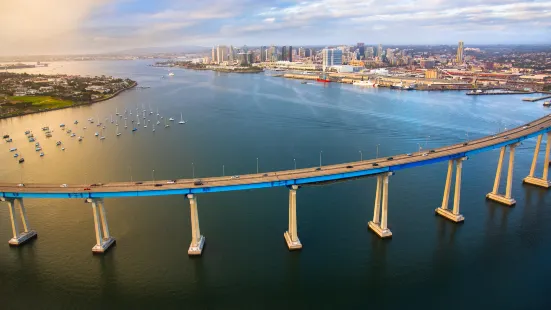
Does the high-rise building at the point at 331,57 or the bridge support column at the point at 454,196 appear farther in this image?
the high-rise building at the point at 331,57

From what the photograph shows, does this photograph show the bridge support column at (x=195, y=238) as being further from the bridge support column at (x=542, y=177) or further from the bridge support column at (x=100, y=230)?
the bridge support column at (x=542, y=177)

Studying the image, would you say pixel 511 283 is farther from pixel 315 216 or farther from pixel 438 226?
pixel 315 216

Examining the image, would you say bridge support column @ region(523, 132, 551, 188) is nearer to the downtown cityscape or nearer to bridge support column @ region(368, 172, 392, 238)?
the downtown cityscape

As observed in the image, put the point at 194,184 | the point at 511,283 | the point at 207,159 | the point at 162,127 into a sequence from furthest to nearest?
1. the point at 162,127
2. the point at 207,159
3. the point at 194,184
4. the point at 511,283

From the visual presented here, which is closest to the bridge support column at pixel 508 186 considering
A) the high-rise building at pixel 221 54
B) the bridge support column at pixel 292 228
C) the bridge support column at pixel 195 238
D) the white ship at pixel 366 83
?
the bridge support column at pixel 292 228

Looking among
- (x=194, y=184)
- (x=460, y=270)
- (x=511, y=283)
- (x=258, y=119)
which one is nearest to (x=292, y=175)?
(x=194, y=184)

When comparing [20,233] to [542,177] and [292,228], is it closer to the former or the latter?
[292,228]
